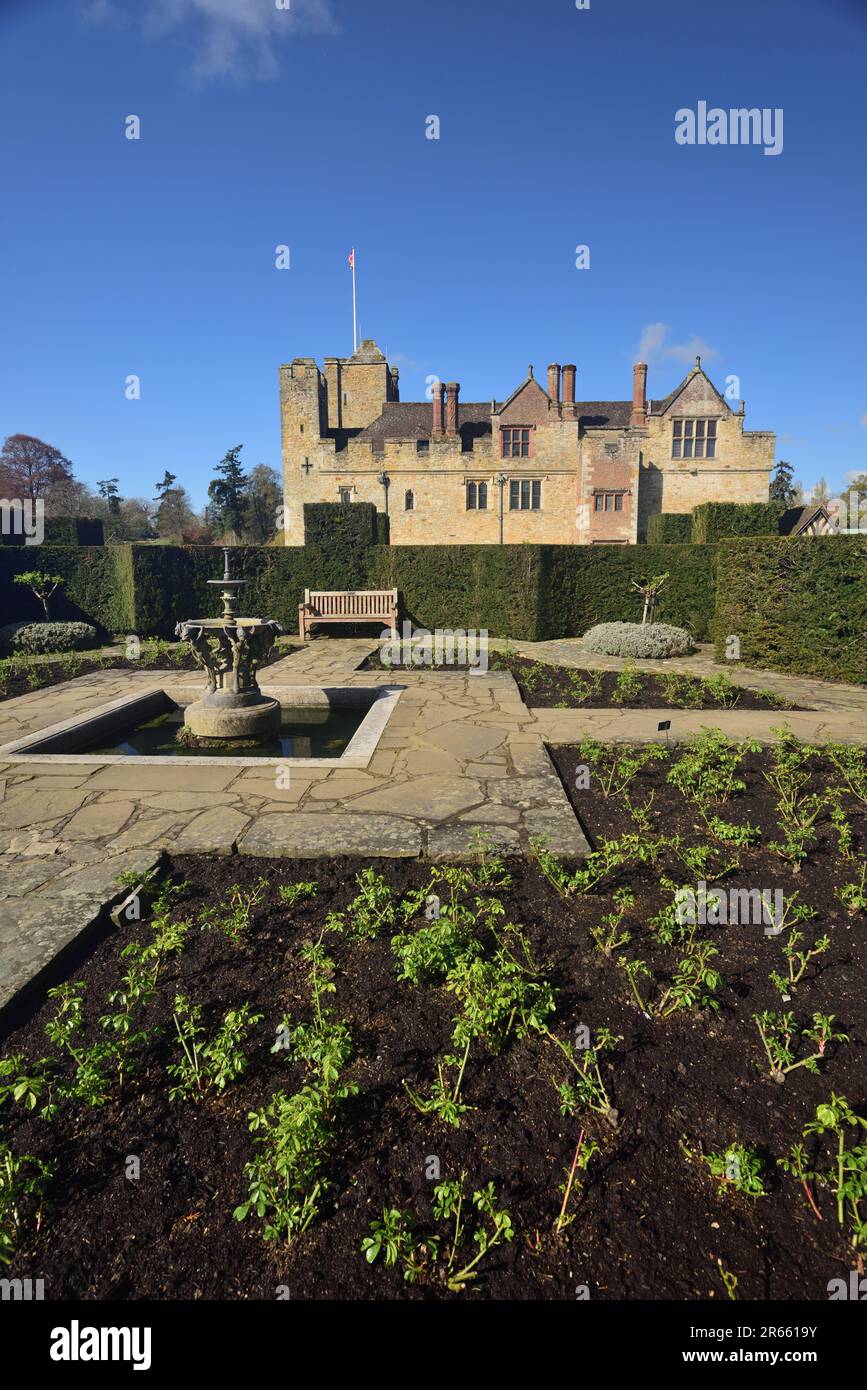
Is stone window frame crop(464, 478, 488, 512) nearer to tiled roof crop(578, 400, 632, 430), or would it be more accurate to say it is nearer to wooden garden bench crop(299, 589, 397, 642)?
tiled roof crop(578, 400, 632, 430)

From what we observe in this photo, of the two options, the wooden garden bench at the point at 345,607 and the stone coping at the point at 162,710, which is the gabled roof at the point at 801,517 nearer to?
the wooden garden bench at the point at 345,607

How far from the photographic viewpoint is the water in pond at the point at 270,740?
20.3 feet

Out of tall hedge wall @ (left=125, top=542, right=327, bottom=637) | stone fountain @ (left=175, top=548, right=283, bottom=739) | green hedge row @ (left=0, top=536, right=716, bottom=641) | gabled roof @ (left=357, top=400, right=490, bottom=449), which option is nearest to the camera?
stone fountain @ (left=175, top=548, right=283, bottom=739)

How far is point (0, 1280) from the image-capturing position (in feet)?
5.25

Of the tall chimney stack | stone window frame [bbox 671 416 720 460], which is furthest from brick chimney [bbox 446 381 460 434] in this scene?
stone window frame [bbox 671 416 720 460]

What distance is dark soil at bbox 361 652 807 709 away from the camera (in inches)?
301

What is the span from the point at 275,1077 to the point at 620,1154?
1139mm

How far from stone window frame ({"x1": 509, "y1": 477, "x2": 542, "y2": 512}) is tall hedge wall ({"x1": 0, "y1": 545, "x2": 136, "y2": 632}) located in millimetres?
20043

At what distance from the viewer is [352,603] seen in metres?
13.8

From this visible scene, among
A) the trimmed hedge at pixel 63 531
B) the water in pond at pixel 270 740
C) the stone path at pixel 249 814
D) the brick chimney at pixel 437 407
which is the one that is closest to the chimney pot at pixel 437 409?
the brick chimney at pixel 437 407

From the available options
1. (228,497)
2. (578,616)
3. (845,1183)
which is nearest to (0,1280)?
(845,1183)

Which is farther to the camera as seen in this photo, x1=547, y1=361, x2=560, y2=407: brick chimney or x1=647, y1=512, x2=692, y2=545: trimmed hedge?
x1=547, y1=361, x2=560, y2=407: brick chimney

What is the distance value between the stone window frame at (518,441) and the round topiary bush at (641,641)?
20.3 m

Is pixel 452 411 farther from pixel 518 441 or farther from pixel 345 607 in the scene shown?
pixel 345 607
